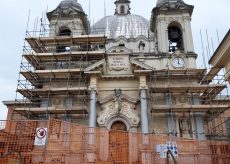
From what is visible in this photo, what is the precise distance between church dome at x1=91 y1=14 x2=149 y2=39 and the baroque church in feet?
35.4

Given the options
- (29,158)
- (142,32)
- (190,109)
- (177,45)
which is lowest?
(29,158)

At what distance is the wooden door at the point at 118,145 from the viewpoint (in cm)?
1490

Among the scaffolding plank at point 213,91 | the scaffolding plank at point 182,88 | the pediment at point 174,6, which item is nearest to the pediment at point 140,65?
the scaffolding plank at point 182,88

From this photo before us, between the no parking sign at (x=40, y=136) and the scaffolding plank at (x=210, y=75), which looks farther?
the scaffolding plank at (x=210, y=75)

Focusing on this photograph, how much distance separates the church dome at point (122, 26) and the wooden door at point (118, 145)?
20033 mm

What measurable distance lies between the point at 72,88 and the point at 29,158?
725 centimetres

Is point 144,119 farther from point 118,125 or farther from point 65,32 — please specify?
point 65,32

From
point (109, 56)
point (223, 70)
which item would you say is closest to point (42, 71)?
point (109, 56)

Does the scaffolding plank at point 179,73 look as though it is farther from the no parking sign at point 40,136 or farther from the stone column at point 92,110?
the no parking sign at point 40,136

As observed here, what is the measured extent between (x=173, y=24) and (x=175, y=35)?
92cm

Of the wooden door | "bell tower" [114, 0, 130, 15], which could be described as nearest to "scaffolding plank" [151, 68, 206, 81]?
the wooden door

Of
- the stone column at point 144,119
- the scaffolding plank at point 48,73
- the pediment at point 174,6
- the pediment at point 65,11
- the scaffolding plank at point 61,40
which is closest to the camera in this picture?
the stone column at point 144,119

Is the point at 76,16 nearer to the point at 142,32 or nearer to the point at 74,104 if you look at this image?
the point at 74,104

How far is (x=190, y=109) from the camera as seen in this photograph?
19750 mm
